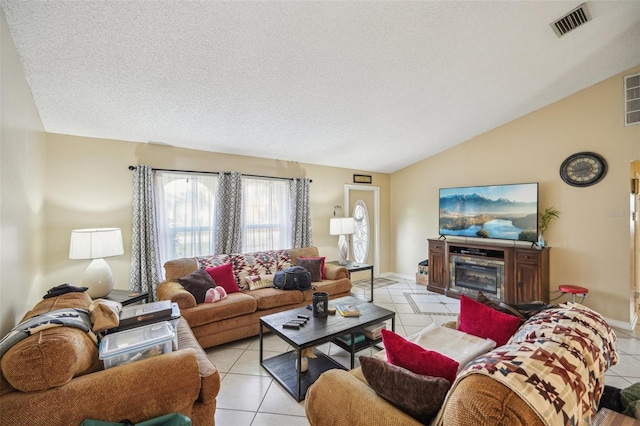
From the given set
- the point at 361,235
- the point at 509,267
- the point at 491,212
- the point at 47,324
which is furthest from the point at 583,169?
the point at 47,324

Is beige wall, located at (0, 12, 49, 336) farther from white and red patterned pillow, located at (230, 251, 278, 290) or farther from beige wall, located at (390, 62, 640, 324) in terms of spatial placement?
beige wall, located at (390, 62, 640, 324)

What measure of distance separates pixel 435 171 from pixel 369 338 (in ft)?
12.5

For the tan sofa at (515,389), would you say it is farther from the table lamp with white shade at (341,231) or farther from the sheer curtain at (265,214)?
the table lamp with white shade at (341,231)

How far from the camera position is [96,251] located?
2627mm

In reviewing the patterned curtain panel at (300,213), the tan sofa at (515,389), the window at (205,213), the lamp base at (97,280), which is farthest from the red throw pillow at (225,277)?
the tan sofa at (515,389)

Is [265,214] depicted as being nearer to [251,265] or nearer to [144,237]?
[251,265]

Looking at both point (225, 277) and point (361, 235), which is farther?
point (361, 235)

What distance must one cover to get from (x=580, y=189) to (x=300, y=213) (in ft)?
12.9

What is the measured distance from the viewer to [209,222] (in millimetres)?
3922

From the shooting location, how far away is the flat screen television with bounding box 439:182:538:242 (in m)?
4.08

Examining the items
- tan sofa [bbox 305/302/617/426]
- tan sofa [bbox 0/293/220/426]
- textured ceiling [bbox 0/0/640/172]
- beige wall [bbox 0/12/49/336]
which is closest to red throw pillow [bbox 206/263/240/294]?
beige wall [bbox 0/12/49/336]

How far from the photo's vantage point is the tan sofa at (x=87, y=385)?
119cm

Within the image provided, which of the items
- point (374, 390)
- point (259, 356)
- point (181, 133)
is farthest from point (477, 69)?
point (259, 356)

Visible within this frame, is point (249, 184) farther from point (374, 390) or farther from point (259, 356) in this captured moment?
point (374, 390)
